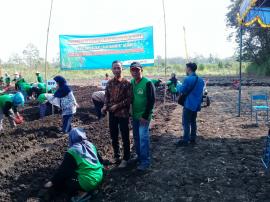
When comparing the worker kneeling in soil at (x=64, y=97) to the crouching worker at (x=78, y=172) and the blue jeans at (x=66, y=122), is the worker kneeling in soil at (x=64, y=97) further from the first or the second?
the crouching worker at (x=78, y=172)

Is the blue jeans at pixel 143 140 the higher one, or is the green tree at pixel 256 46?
the green tree at pixel 256 46

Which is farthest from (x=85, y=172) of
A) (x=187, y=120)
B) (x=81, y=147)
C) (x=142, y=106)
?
(x=187, y=120)

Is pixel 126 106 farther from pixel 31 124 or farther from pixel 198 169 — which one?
pixel 31 124

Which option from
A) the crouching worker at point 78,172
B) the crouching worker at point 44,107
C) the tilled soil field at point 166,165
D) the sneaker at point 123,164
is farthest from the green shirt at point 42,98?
the crouching worker at point 78,172

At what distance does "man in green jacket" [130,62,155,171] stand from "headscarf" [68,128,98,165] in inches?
36.3

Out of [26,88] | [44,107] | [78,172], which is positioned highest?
[26,88]

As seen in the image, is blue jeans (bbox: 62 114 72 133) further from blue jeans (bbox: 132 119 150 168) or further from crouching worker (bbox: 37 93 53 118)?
blue jeans (bbox: 132 119 150 168)

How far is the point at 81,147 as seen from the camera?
4.14 meters

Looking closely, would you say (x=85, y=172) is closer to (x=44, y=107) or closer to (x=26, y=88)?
(x=44, y=107)

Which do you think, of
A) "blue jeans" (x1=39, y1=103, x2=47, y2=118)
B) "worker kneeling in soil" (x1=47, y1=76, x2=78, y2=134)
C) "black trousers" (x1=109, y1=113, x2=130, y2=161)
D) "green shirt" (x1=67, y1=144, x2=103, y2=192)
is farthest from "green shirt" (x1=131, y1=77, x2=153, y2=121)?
"blue jeans" (x1=39, y1=103, x2=47, y2=118)

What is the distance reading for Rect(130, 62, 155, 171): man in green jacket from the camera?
477 cm

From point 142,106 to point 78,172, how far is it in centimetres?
145

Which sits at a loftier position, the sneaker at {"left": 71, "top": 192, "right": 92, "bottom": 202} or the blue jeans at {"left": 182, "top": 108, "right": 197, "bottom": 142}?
the blue jeans at {"left": 182, "top": 108, "right": 197, "bottom": 142}

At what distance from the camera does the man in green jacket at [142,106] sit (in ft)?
15.6
